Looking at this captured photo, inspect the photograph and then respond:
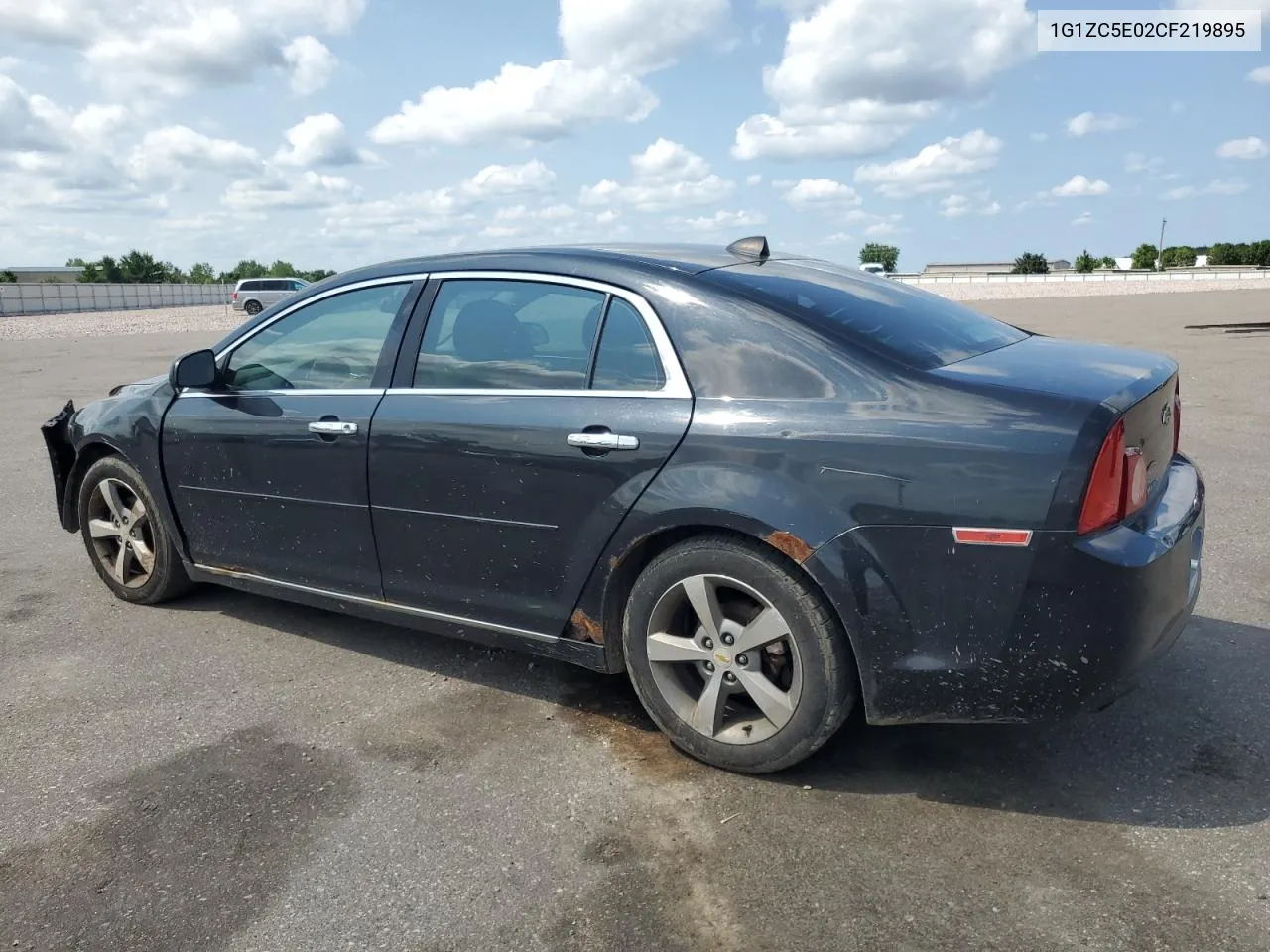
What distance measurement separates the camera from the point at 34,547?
19.9 feet

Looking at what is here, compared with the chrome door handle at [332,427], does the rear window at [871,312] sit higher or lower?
higher

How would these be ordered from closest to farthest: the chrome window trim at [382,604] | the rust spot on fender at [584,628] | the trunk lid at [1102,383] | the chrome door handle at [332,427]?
the trunk lid at [1102,383], the rust spot on fender at [584,628], the chrome window trim at [382,604], the chrome door handle at [332,427]

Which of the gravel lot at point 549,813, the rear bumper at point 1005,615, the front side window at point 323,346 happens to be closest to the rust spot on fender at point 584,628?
the gravel lot at point 549,813

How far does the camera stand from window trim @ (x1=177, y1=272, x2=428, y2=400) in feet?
13.1

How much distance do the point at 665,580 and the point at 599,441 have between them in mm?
494

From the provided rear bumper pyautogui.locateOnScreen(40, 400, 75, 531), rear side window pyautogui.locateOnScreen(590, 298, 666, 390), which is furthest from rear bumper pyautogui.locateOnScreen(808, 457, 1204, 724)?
rear bumper pyautogui.locateOnScreen(40, 400, 75, 531)

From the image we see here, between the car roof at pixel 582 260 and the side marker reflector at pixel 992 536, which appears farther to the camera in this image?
the car roof at pixel 582 260

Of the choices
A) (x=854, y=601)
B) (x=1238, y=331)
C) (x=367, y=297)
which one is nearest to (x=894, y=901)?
(x=854, y=601)

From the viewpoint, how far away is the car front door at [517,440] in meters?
3.34

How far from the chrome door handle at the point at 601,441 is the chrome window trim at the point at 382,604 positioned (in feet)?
2.32

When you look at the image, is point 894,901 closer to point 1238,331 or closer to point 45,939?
point 45,939

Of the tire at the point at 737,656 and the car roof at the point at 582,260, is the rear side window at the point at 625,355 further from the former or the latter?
the tire at the point at 737,656

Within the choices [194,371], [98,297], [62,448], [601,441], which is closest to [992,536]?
[601,441]

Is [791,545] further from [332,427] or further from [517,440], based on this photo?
[332,427]
